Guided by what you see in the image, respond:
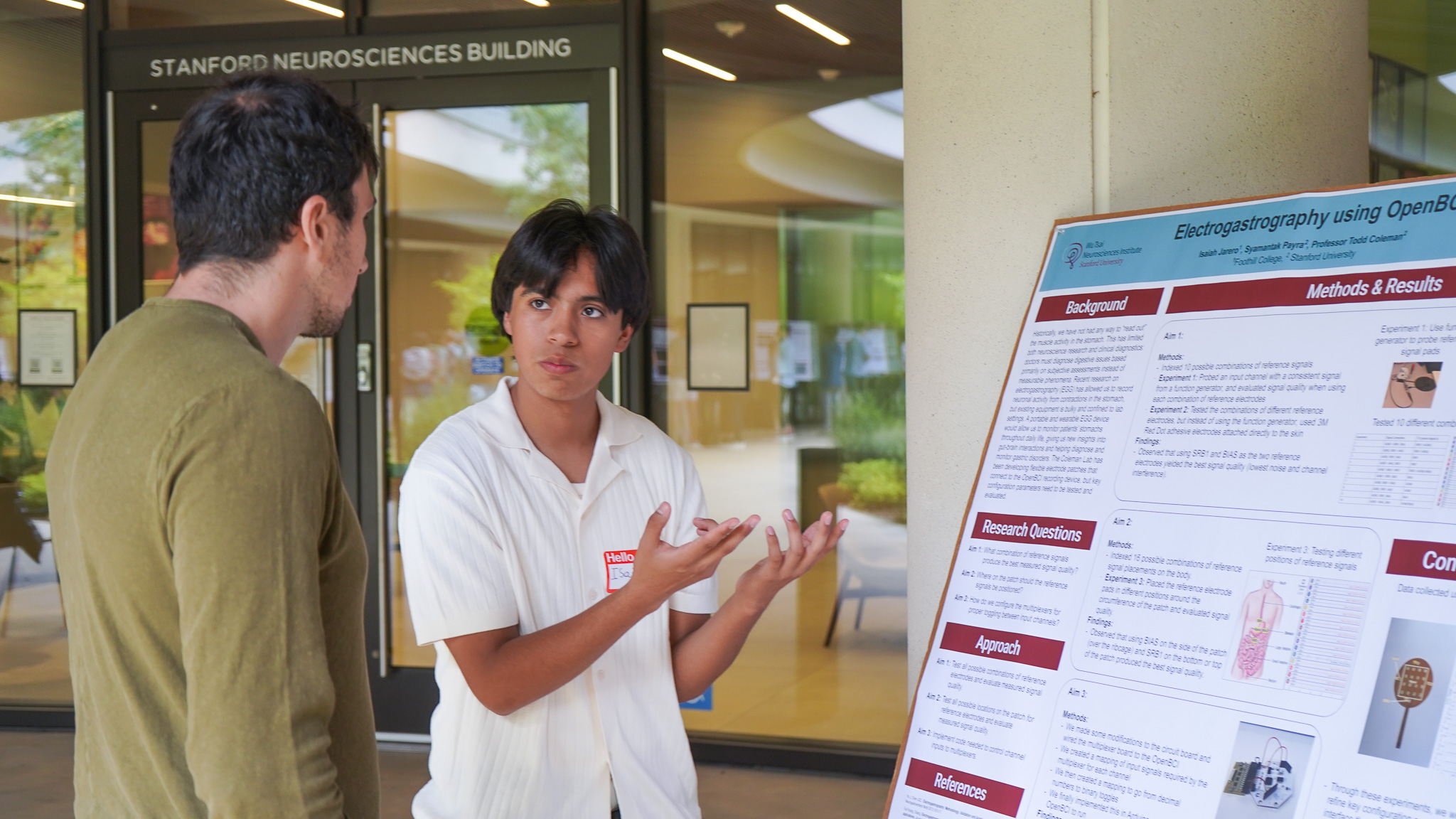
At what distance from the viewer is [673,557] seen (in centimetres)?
151

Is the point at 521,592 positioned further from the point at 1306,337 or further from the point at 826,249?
the point at 826,249

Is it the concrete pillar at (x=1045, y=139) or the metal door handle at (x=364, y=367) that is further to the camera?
the metal door handle at (x=364, y=367)

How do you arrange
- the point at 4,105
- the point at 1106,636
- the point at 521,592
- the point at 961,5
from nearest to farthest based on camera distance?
1. the point at 521,592
2. the point at 1106,636
3. the point at 961,5
4. the point at 4,105

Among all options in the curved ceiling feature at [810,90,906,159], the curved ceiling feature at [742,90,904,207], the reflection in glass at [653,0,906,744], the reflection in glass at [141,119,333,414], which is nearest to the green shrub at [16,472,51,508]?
the reflection in glass at [141,119,333,414]

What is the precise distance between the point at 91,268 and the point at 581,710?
4331mm

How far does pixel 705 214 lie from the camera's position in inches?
189

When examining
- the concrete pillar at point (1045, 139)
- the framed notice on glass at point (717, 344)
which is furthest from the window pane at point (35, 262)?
the concrete pillar at point (1045, 139)

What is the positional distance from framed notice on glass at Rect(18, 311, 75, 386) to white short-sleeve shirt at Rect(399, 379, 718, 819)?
14.0 ft

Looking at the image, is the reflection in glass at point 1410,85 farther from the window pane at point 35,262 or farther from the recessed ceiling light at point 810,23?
the window pane at point 35,262

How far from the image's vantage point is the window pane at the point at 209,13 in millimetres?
4840

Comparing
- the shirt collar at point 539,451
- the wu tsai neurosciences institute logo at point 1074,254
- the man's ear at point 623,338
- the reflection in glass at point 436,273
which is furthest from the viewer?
the reflection in glass at point 436,273

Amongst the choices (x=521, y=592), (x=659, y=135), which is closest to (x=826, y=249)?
(x=659, y=135)

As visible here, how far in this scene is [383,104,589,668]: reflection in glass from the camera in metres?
4.80

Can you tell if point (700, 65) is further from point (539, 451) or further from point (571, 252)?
point (539, 451)
